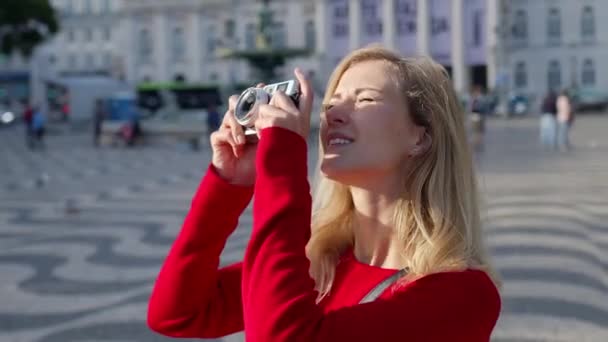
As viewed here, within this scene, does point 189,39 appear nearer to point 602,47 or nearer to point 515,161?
point 602,47

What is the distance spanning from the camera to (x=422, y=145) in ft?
6.27

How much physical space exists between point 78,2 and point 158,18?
919 cm

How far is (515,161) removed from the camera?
54.6ft

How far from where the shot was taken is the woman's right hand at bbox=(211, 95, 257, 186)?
6.36 feet

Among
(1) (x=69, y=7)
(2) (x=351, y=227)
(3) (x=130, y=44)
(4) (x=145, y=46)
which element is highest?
(2) (x=351, y=227)

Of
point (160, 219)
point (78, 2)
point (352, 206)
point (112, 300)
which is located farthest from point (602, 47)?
point (352, 206)

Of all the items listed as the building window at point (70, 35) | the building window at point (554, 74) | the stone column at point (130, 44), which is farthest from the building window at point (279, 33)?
the building window at point (70, 35)

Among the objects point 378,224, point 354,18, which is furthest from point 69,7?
point 378,224

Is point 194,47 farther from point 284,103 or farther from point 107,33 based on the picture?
point 284,103

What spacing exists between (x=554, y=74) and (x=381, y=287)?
54982mm

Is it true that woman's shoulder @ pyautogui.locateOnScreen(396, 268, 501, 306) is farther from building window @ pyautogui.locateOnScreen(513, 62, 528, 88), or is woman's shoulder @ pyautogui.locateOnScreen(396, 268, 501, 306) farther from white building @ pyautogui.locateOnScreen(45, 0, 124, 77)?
white building @ pyautogui.locateOnScreen(45, 0, 124, 77)

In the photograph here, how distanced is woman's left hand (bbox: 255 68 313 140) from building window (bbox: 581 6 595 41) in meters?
53.8

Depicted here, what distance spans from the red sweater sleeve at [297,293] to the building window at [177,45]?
63927 mm

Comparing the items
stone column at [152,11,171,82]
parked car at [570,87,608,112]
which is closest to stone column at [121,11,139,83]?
stone column at [152,11,171,82]
